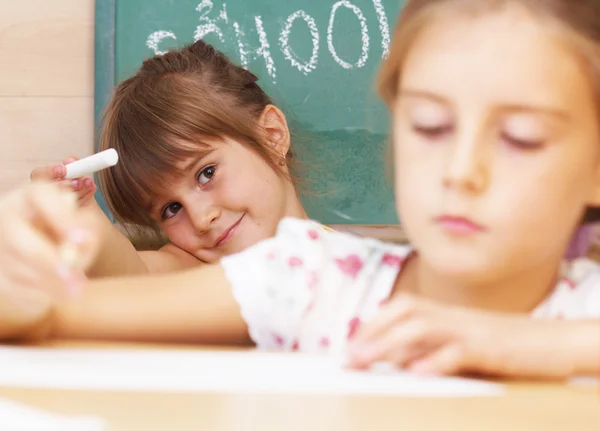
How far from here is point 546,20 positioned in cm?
51

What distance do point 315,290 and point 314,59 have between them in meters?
0.97

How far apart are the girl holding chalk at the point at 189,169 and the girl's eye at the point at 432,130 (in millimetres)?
691

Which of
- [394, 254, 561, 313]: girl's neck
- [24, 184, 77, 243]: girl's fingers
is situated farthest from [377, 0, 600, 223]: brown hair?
[24, 184, 77, 243]: girl's fingers

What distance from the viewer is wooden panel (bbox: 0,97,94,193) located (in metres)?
1.59

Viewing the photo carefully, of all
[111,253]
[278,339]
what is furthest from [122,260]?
[278,339]

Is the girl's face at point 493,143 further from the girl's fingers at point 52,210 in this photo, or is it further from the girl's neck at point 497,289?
the girl's fingers at point 52,210

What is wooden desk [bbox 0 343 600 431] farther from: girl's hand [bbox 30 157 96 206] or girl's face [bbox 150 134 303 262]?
girl's face [bbox 150 134 303 262]

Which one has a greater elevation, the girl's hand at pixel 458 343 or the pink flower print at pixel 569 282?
the girl's hand at pixel 458 343

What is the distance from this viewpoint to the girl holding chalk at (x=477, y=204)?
47 cm

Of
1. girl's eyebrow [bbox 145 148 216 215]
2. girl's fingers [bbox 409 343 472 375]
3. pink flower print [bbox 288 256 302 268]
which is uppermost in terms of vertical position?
girl's fingers [bbox 409 343 472 375]

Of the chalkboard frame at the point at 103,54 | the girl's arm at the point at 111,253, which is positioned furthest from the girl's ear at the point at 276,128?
the chalkboard frame at the point at 103,54

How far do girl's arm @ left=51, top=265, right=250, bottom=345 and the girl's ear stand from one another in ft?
2.38

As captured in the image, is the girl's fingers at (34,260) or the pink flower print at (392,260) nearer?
the girl's fingers at (34,260)

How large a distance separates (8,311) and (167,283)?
5.2 inches
